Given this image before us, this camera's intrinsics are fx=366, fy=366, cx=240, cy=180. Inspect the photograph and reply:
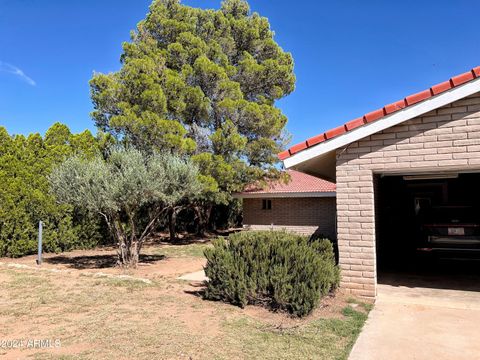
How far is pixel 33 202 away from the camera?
43.3 ft

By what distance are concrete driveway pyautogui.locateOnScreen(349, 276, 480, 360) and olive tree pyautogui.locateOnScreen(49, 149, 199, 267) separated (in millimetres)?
5859

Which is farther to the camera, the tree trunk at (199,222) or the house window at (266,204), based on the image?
the tree trunk at (199,222)

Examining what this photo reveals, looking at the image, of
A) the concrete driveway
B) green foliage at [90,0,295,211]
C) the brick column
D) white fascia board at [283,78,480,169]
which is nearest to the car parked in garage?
the concrete driveway

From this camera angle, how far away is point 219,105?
58.8 feet

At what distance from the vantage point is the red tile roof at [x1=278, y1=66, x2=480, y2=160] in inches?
232

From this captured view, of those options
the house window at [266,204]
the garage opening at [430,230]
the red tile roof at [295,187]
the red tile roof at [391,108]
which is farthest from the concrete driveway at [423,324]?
the house window at [266,204]

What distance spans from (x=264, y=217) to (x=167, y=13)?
1276cm

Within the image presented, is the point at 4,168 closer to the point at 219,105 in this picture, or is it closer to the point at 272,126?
the point at 219,105

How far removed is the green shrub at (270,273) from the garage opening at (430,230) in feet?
10.3

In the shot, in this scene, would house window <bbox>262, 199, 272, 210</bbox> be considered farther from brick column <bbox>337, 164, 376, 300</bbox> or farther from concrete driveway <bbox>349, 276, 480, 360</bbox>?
brick column <bbox>337, 164, 376, 300</bbox>

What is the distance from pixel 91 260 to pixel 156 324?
8.12 m

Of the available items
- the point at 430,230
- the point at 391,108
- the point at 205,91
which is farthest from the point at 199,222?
the point at 391,108

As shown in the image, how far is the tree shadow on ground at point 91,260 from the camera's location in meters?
Result: 10.9

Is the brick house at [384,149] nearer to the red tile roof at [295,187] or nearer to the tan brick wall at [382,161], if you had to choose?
the tan brick wall at [382,161]
